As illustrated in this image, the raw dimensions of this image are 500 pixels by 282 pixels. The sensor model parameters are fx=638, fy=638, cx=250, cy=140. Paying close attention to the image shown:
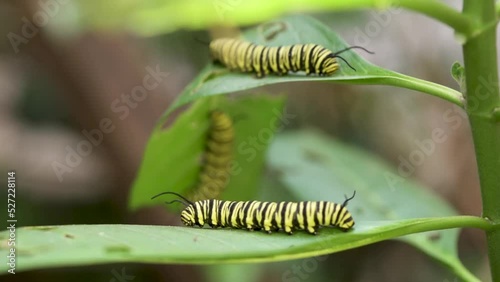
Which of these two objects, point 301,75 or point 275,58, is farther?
point 275,58

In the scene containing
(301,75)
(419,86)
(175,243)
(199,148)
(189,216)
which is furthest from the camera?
(199,148)

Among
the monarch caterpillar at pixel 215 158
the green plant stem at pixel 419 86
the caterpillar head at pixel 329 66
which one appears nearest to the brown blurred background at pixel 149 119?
the monarch caterpillar at pixel 215 158

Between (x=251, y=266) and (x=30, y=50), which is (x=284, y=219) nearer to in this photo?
(x=251, y=266)

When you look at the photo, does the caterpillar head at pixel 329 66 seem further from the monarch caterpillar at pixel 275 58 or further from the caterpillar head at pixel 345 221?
the caterpillar head at pixel 345 221

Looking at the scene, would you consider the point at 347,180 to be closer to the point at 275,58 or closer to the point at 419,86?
the point at 275,58

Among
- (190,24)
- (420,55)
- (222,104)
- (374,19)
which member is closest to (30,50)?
(190,24)

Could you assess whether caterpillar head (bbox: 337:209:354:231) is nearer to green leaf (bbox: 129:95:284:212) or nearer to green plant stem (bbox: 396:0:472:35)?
green plant stem (bbox: 396:0:472:35)

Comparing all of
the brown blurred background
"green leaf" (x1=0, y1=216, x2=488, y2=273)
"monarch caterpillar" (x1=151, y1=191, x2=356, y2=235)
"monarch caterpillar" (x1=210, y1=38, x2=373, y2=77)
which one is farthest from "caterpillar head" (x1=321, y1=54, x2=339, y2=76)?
the brown blurred background

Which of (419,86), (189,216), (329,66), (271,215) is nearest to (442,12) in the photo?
(419,86)
